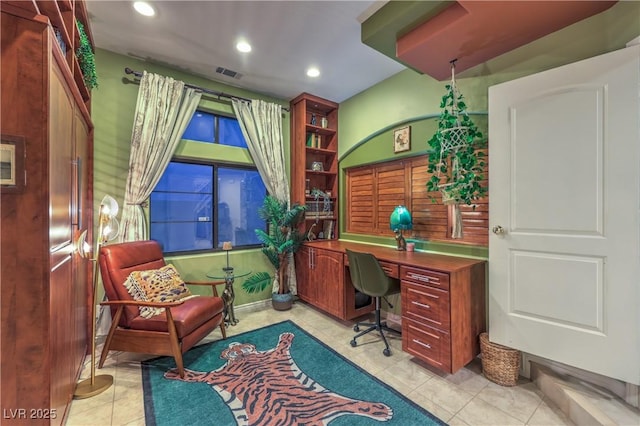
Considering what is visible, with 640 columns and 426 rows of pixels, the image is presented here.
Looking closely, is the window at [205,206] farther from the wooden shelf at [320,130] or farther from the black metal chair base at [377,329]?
the black metal chair base at [377,329]

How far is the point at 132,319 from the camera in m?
2.22

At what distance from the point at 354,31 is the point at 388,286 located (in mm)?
2367

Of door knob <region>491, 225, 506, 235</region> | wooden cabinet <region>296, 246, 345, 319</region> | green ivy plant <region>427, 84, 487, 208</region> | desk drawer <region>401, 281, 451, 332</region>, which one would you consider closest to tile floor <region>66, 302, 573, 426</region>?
desk drawer <region>401, 281, 451, 332</region>

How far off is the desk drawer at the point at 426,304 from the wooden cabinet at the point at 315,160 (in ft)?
6.29

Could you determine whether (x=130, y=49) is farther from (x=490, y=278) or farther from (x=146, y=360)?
(x=490, y=278)

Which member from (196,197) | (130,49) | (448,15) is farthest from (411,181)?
(130,49)

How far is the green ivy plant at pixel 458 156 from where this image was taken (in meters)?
2.19

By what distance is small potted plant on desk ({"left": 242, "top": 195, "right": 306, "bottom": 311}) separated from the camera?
349cm

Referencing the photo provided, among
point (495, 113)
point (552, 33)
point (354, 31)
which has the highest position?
point (354, 31)

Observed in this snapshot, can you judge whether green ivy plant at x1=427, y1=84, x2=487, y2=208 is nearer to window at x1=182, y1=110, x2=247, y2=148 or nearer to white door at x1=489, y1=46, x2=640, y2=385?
white door at x1=489, y1=46, x2=640, y2=385

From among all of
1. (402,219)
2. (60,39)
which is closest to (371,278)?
(402,219)

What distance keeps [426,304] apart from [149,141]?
10.6 feet

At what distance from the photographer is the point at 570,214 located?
69.9 inches

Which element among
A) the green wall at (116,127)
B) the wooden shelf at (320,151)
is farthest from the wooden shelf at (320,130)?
the green wall at (116,127)
